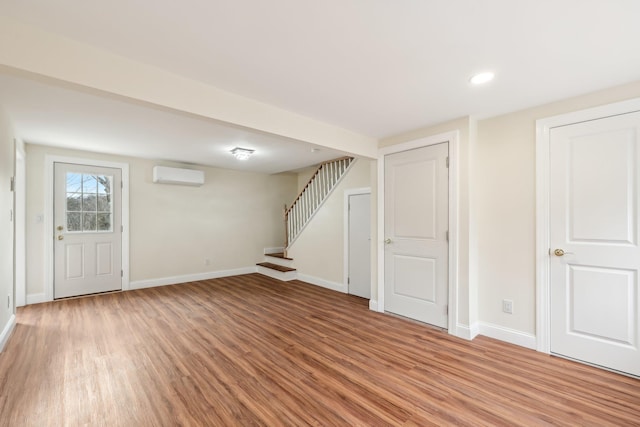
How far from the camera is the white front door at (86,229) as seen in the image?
170 inches

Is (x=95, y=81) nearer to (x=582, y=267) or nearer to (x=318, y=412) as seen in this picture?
(x=318, y=412)

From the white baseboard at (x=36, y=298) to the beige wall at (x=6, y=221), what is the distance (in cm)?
112

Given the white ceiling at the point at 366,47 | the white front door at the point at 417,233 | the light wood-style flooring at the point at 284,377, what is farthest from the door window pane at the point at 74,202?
the white front door at the point at 417,233

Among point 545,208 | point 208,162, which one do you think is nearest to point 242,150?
point 208,162

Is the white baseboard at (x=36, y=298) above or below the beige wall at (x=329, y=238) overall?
below

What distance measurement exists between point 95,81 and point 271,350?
2.55 meters

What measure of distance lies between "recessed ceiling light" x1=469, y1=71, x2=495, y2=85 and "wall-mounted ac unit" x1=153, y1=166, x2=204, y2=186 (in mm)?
4859

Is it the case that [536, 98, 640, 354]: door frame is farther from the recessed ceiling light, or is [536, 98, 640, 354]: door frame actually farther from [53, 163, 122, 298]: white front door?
[53, 163, 122, 298]: white front door

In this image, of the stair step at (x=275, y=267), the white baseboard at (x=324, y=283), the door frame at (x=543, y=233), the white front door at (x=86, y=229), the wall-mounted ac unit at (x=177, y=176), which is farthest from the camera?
the stair step at (x=275, y=267)

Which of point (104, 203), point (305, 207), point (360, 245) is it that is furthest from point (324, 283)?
Answer: point (104, 203)

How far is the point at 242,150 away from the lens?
425 centimetres

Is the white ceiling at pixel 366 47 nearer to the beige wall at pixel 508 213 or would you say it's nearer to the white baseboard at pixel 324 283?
the beige wall at pixel 508 213

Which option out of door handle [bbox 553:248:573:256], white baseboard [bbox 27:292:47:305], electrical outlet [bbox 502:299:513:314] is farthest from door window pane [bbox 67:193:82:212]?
door handle [bbox 553:248:573:256]

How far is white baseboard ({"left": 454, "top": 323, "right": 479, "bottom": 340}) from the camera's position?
2869 mm
